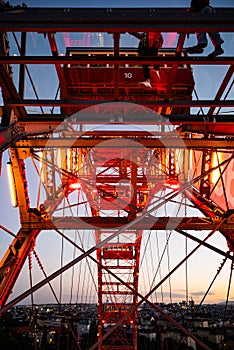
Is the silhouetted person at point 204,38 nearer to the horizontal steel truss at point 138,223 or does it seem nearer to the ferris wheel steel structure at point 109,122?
the ferris wheel steel structure at point 109,122

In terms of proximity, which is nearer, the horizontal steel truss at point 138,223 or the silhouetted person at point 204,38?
the silhouetted person at point 204,38

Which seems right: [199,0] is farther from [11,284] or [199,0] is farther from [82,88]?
[11,284]

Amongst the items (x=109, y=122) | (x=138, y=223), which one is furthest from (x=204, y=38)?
(x=138, y=223)

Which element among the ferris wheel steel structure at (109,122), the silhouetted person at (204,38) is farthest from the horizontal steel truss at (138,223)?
the silhouetted person at (204,38)

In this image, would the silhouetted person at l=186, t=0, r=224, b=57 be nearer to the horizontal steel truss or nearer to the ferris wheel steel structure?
the ferris wheel steel structure

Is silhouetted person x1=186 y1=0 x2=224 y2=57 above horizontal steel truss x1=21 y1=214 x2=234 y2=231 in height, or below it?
above

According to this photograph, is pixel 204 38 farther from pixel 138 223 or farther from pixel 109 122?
pixel 138 223

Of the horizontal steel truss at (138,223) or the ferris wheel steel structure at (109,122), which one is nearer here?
the ferris wheel steel structure at (109,122)

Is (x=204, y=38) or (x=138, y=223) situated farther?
(x=138, y=223)

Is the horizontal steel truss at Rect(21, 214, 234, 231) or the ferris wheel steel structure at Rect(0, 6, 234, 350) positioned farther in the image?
the horizontal steel truss at Rect(21, 214, 234, 231)

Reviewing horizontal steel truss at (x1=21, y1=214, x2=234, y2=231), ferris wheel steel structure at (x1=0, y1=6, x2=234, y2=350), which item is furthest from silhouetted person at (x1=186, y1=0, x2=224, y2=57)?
horizontal steel truss at (x1=21, y1=214, x2=234, y2=231)

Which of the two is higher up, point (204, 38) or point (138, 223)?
point (204, 38)

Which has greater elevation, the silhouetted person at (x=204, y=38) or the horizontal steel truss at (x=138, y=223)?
the silhouetted person at (x=204, y=38)

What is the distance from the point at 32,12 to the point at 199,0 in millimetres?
2178
